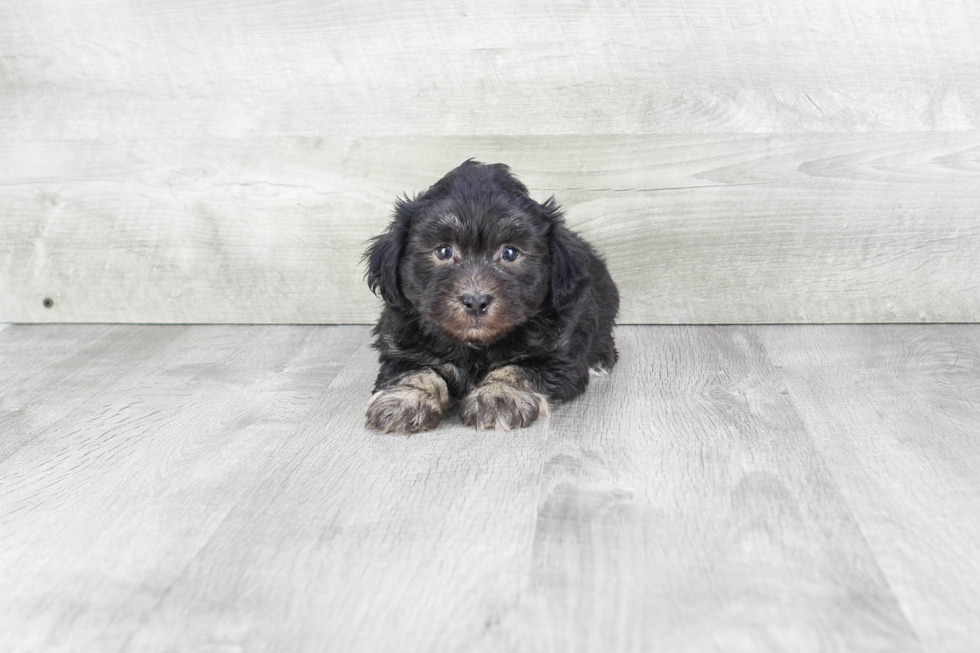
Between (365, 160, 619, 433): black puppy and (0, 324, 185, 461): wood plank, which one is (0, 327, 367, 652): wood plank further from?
(365, 160, 619, 433): black puppy

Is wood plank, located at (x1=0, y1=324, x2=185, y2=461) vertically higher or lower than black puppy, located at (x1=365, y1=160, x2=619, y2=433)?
lower

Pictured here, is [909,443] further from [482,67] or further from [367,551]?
[482,67]

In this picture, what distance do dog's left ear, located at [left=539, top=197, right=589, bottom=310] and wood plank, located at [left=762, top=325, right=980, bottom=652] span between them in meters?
0.88

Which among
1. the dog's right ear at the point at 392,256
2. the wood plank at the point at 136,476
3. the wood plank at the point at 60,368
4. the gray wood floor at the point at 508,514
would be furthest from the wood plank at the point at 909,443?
the wood plank at the point at 60,368

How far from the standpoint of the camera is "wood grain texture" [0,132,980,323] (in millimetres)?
4336

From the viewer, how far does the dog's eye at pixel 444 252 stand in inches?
126

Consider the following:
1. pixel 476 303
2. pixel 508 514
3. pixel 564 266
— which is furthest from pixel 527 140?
pixel 508 514

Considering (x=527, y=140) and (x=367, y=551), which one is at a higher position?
(x=527, y=140)

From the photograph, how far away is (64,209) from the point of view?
15.5ft

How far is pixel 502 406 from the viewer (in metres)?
3.16

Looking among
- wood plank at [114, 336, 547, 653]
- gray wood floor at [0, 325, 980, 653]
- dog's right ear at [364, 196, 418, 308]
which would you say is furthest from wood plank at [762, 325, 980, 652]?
dog's right ear at [364, 196, 418, 308]

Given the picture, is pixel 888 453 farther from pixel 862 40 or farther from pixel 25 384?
pixel 25 384

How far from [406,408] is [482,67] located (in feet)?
6.24

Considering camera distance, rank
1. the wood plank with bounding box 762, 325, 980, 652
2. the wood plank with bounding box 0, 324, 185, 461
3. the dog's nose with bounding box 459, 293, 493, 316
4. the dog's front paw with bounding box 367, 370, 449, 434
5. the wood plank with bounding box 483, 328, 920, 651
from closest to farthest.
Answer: the wood plank with bounding box 483, 328, 920, 651 → the wood plank with bounding box 762, 325, 980, 652 → the dog's nose with bounding box 459, 293, 493, 316 → the dog's front paw with bounding box 367, 370, 449, 434 → the wood plank with bounding box 0, 324, 185, 461
